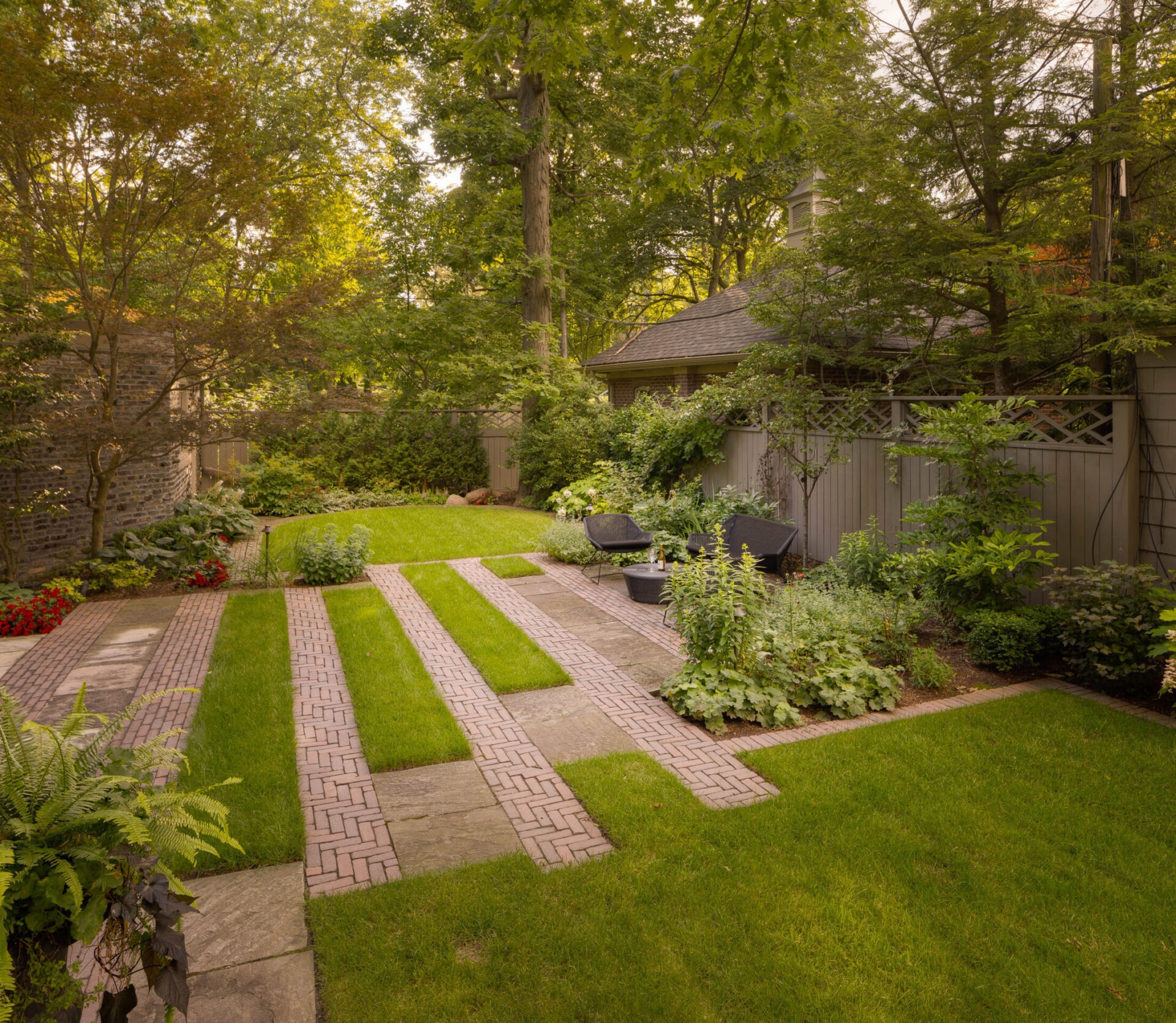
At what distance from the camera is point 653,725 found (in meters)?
5.44

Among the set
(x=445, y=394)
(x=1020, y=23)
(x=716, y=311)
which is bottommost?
(x=445, y=394)

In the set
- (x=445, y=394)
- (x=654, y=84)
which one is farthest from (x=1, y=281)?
(x=654, y=84)

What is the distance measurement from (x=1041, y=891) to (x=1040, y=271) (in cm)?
719

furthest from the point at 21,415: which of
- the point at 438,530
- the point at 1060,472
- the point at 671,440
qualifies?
the point at 1060,472

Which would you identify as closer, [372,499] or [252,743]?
[252,743]

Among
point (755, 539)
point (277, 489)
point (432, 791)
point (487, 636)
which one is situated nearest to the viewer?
point (432, 791)

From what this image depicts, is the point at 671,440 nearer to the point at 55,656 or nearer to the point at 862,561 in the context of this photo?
the point at 862,561

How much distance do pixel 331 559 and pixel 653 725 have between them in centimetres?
573

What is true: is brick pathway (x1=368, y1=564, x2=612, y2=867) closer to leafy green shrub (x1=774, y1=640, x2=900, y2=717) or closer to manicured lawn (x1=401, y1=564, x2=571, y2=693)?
manicured lawn (x1=401, y1=564, x2=571, y2=693)

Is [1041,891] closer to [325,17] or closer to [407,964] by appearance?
[407,964]

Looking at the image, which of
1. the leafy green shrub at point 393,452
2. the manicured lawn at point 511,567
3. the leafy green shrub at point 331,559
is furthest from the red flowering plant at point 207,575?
the leafy green shrub at point 393,452

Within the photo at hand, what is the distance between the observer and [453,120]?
55.4 feet

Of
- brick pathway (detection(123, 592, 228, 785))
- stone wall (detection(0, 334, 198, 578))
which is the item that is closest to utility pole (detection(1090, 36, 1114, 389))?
brick pathway (detection(123, 592, 228, 785))

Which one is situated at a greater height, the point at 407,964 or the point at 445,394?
the point at 445,394
